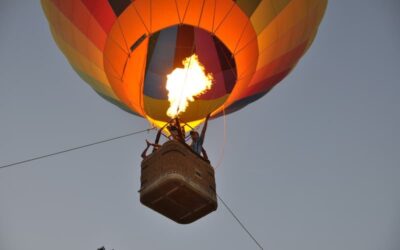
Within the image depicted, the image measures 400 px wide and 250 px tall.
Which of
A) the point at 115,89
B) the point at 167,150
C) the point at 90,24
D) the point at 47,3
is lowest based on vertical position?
the point at 167,150

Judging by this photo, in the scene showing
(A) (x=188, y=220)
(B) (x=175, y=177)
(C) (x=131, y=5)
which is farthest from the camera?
(C) (x=131, y=5)

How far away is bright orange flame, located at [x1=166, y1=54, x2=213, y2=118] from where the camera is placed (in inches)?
235

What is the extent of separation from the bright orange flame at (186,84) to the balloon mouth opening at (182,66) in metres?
0.04

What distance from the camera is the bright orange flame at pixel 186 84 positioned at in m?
5.98

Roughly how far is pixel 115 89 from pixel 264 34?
1.85 metres

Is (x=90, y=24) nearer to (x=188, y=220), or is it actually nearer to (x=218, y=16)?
(x=218, y=16)

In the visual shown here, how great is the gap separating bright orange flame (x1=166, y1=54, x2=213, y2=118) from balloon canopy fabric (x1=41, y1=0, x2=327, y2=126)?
0.08m

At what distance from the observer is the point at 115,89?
6164mm

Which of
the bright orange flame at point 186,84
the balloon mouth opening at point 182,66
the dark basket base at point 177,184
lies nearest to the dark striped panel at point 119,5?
the balloon mouth opening at point 182,66

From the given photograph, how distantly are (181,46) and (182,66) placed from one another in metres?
0.26

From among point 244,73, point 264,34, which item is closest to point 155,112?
point 244,73

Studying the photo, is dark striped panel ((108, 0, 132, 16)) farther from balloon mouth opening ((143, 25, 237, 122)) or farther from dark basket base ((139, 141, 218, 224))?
dark basket base ((139, 141, 218, 224))

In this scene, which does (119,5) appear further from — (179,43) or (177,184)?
(177,184)

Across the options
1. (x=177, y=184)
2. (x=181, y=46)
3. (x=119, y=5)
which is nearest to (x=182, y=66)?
(x=181, y=46)
